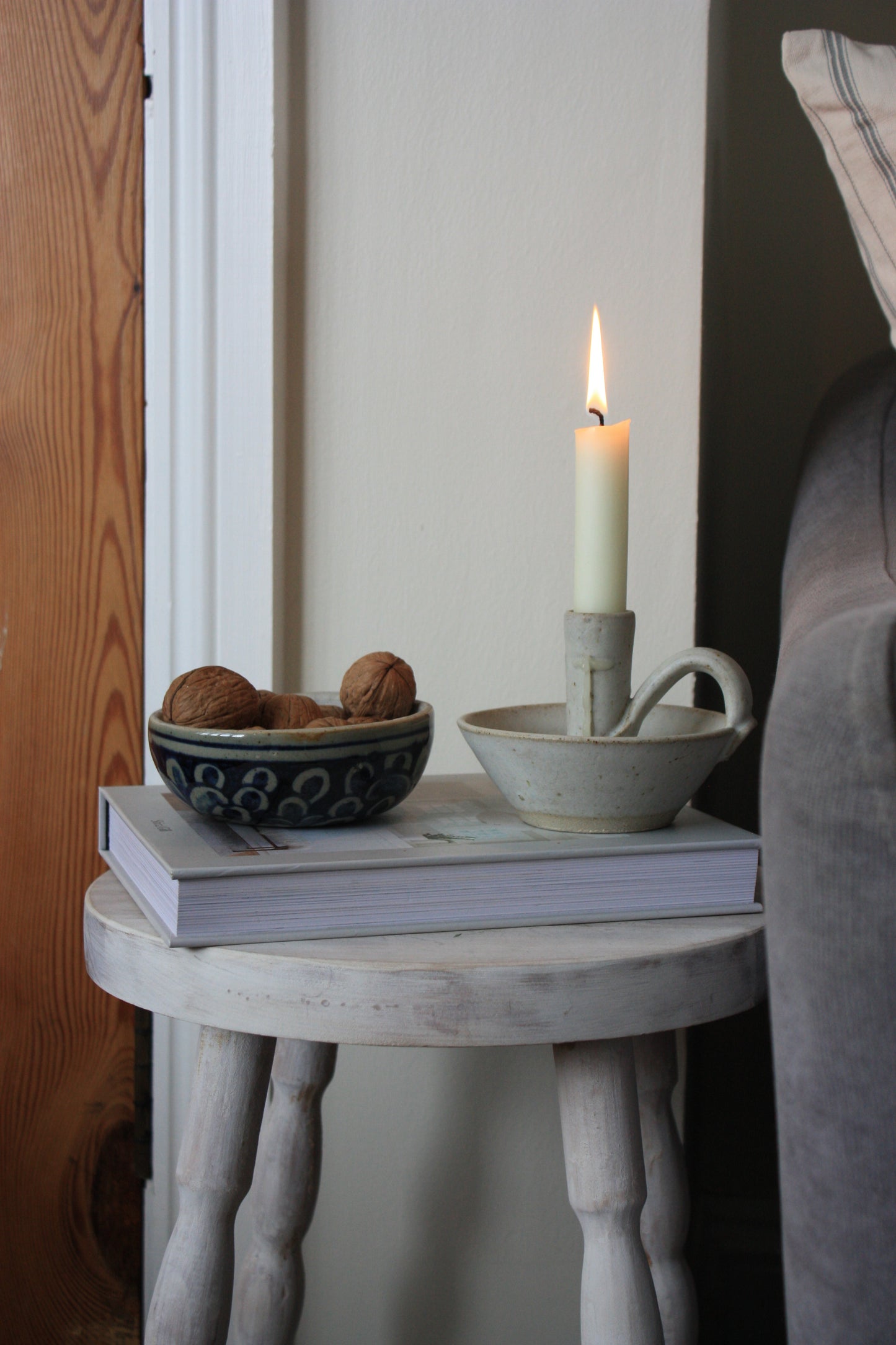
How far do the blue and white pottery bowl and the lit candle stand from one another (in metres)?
0.12

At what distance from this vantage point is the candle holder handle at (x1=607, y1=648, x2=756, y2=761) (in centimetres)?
59

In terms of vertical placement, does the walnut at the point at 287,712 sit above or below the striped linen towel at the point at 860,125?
below

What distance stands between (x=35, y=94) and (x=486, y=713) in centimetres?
61

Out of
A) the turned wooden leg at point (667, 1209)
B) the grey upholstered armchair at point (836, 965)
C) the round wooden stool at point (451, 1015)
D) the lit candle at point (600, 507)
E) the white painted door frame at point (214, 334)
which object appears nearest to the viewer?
the grey upholstered armchair at point (836, 965)

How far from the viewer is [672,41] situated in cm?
86

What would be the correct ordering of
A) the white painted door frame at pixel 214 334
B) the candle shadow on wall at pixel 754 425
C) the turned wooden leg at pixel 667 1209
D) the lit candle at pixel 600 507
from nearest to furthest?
the lit candle at pixel 600 507 < the turned wooden leg at pixel 667 1209 < the white painted door frame at pixel 214 334 < the candle shadow on wall at pixel 754 425

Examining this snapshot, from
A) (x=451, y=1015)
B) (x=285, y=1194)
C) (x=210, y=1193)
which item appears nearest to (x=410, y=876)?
(x=451, y=1015)

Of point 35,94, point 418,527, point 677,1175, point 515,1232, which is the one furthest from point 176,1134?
point 35,94

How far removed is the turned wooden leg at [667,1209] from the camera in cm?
69

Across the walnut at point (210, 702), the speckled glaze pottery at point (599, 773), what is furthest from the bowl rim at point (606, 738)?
the walnut at point (210, 702)

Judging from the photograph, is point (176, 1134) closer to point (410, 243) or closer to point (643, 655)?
point (643, 655)

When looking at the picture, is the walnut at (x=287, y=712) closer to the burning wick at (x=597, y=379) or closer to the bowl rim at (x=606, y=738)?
the bowl rim at (x=606, y=738)

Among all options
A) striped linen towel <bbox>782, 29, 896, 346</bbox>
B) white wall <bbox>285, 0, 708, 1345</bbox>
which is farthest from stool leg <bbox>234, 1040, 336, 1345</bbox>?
striped linen towel <bbox>782, 29, 896, 346</bbox>

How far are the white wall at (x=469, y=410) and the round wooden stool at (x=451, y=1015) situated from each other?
14.9 inches
